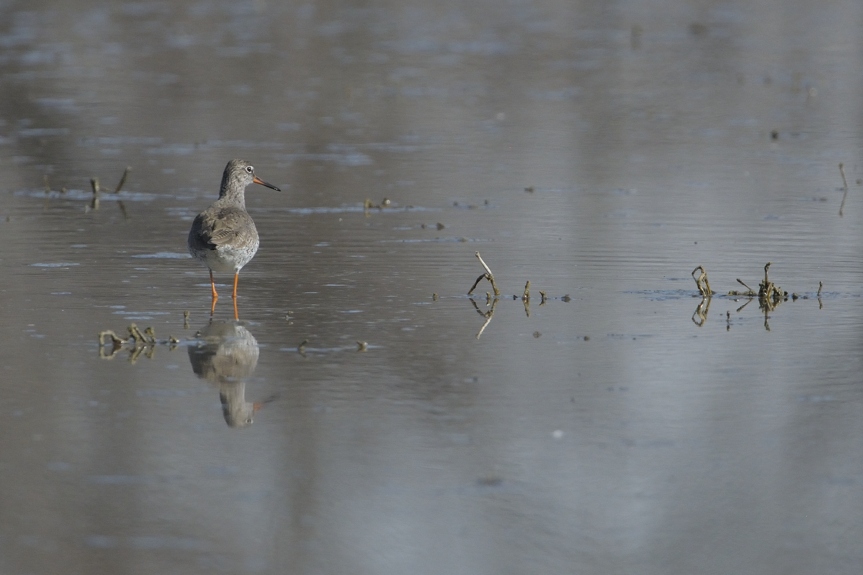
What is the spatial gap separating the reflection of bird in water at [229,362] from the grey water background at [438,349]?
3cm

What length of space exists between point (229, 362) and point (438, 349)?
1150 millimetres

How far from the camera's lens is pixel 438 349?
24.4ft

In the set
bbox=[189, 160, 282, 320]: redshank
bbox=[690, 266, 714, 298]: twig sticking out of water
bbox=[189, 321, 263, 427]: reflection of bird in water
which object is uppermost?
bbox=[189, 160, 282, 320]: redshank

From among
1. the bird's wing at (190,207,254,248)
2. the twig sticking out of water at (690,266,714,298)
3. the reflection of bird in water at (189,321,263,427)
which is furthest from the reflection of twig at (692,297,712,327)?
the bird's wing at (190,207,254,248)

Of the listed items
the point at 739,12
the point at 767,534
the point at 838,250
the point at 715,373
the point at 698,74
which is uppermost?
the point at 739,12

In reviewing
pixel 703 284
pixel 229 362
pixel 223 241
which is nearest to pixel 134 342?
pixel 229 362

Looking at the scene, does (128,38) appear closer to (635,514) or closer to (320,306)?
(320,306)

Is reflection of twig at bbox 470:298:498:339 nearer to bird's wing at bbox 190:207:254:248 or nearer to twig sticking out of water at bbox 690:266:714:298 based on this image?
twig sticking out of water at bbox 690:266:714:298

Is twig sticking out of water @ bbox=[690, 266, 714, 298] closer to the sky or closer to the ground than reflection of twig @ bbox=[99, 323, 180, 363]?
closer to the sky

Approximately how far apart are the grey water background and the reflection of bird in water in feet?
0.10

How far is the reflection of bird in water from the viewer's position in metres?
6.33

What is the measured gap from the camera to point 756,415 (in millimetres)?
6273

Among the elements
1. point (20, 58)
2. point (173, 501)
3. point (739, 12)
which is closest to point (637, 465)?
point (173, 501)

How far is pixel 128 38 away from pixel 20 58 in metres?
4.48
